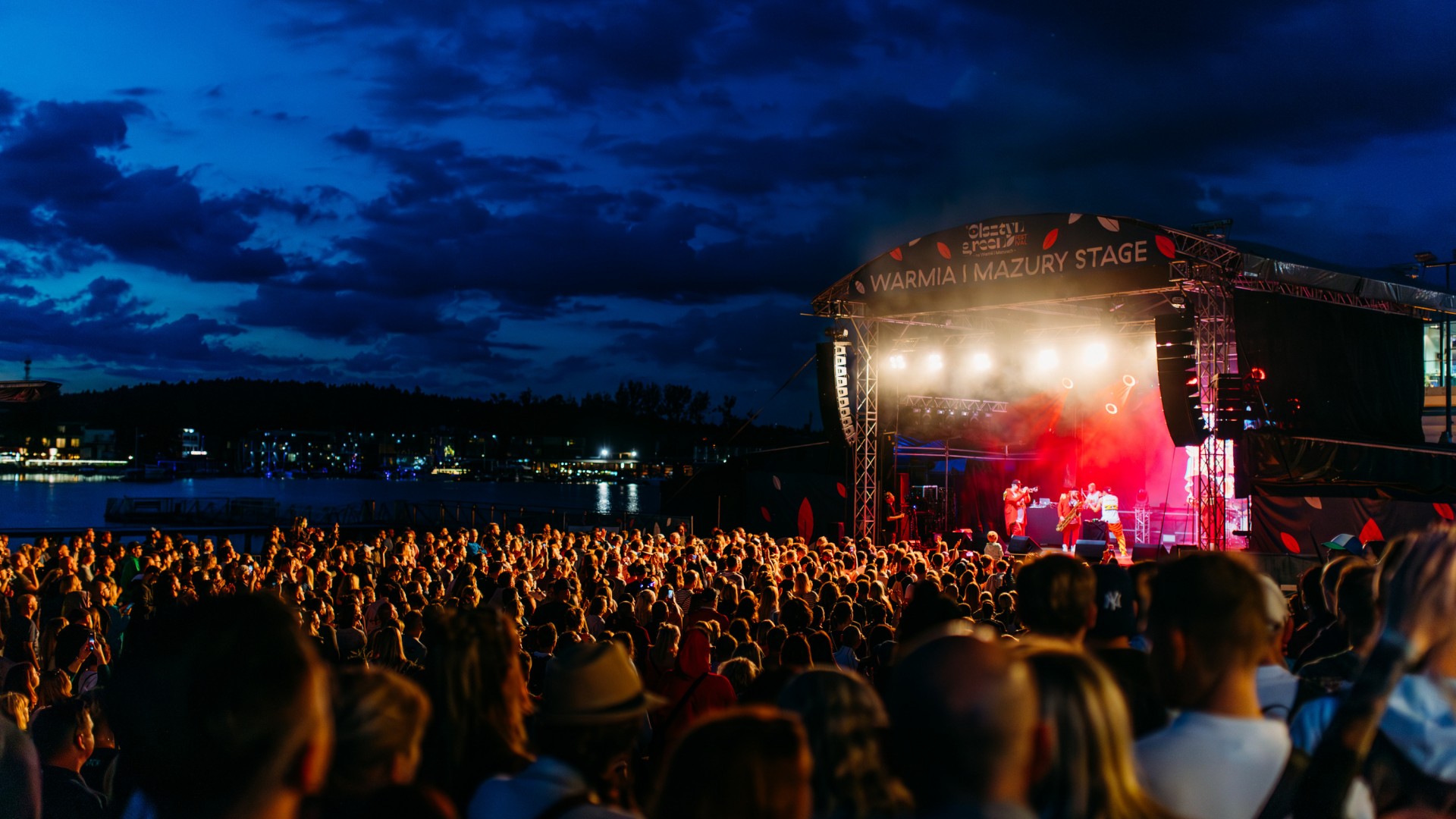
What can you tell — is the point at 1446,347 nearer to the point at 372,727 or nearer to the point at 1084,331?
the point at 1084,331

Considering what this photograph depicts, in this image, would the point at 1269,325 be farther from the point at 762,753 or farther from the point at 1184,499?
the point at 762,753

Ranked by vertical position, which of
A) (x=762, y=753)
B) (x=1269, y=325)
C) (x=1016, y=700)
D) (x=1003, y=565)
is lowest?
(x=1003, y=565)

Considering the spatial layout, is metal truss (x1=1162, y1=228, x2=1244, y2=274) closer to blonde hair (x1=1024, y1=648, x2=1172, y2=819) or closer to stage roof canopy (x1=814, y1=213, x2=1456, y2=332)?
stage roof canopy (x1=814, y1=213, x2=1456, y2=332)

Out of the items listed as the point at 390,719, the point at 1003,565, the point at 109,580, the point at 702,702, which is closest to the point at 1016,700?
the point at 390,719

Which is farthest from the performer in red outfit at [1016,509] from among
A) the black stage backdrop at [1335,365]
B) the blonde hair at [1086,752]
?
the blonde hair at [1086,752]

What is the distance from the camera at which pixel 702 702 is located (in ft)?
15.9

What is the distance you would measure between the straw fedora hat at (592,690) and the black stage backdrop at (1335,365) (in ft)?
51.0

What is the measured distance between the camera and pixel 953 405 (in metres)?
24.3

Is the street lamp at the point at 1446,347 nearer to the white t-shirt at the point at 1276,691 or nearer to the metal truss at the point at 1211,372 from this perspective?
the metal truss at the point at 1211,372

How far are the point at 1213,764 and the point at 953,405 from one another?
2260cm

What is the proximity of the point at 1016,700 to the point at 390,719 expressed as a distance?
1399 millimetres

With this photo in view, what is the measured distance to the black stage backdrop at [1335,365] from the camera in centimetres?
1669

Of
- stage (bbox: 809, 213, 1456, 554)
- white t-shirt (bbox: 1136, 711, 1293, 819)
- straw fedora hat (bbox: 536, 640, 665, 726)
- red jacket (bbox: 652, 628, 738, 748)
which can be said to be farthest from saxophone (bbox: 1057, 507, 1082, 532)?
straw fedora hat (bbox: 536, 640, 665, 726)

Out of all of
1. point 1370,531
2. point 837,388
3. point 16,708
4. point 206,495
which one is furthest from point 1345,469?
point 206,495
